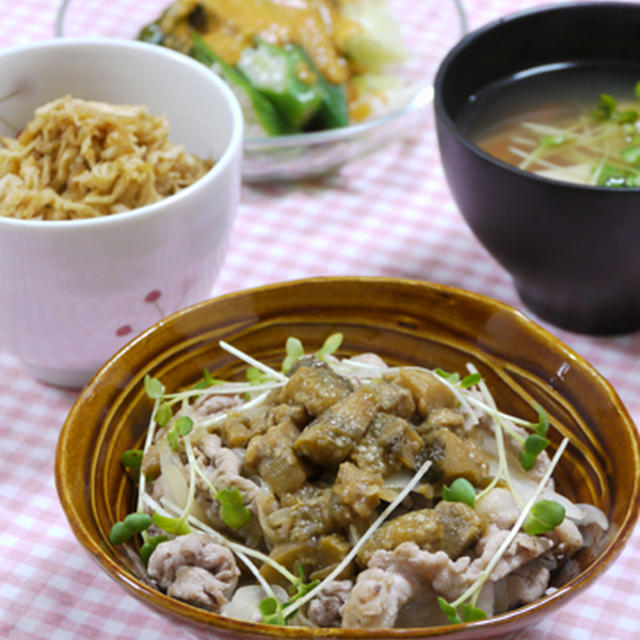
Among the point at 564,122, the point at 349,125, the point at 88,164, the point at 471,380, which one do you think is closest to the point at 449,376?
the point at 471,380

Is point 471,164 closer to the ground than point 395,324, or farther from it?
farther from it

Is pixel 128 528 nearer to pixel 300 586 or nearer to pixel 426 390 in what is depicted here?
pixel 300 586

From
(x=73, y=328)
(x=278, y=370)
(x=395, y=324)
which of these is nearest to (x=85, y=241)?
(x=73, y=328)

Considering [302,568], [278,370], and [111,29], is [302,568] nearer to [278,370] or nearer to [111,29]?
[278,370]

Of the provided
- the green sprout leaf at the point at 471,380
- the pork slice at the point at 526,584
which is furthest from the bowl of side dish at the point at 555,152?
the pork slice at the point at 526,584

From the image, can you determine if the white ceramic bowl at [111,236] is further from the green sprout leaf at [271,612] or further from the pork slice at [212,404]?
the green sprout leaf at [271,612]

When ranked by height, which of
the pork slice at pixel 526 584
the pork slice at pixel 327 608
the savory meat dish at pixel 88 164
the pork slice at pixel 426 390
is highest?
the savory meat dish at pixel 88 164

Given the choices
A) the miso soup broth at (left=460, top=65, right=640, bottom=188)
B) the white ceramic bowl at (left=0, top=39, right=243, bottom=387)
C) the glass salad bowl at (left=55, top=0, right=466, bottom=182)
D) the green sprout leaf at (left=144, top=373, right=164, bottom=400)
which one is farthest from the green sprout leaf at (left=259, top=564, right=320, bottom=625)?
the glass salad bowl at (left=55, top=0, right=466, bottom=182)
